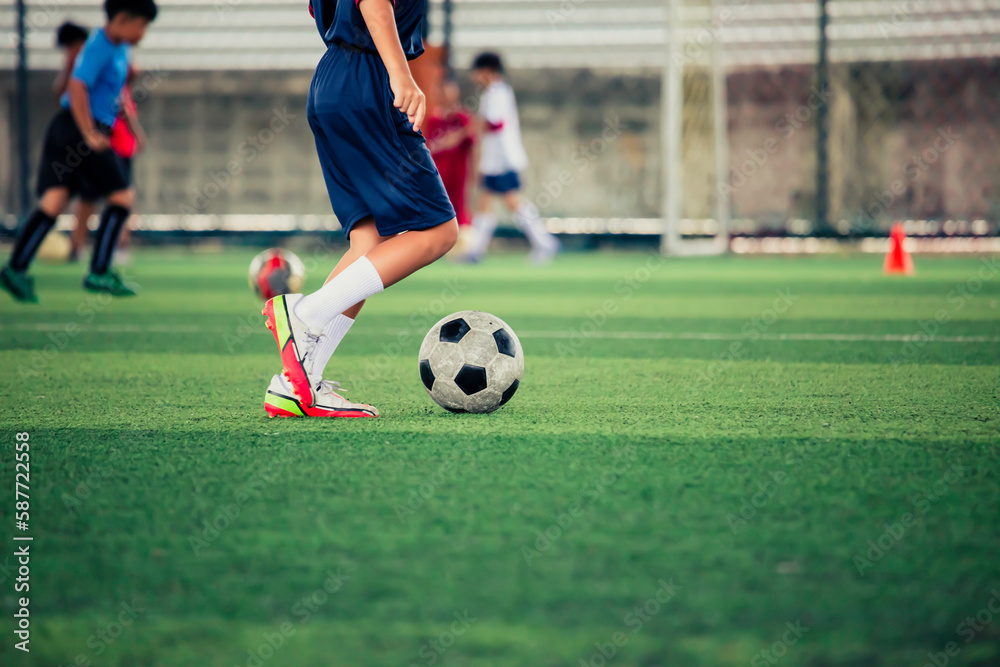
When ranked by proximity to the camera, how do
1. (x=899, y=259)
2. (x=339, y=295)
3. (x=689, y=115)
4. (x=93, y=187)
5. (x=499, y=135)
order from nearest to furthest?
(x=339, y=295) → (x=93, y=187) → (x=899, y=259) → (x=499, y=135) → (x=689, y=115)

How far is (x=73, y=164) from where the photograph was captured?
6.83 m

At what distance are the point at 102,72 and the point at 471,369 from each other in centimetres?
486

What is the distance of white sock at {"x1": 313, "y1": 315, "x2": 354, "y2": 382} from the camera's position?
3.02 meters

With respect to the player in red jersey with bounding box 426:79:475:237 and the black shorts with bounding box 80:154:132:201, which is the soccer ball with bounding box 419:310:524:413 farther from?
the player in red jersey with bounding box 426:79:475:237

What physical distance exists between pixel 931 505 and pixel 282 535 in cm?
123

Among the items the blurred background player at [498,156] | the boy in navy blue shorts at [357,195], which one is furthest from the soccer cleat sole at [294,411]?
the blurred background player at [498,156]

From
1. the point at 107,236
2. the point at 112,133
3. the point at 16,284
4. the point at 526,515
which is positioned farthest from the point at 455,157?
the point at 526,515

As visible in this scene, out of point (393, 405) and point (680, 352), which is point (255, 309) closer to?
point (680, 352)

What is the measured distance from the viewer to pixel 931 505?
6.56 feet

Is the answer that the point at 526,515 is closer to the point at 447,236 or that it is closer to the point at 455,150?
the point at 447,236

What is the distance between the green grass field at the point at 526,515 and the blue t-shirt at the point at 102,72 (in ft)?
9.40

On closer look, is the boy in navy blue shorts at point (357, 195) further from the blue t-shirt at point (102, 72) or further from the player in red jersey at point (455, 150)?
the player in red jersey at point (455, 150)

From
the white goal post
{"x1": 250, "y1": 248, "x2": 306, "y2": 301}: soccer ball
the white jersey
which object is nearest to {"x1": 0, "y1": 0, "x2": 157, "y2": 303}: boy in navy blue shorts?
{"x1": 250, "y1": 248, "x2": 306, "y2": 301}: soccer ball

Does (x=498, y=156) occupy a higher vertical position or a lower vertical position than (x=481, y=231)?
higher
